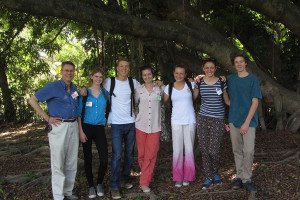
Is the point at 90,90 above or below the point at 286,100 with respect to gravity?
above

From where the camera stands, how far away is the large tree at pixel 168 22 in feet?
15.5

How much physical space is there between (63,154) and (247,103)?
2.55 m

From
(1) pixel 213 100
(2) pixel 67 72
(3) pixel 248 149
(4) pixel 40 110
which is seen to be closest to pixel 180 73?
(1) pixel 213 100

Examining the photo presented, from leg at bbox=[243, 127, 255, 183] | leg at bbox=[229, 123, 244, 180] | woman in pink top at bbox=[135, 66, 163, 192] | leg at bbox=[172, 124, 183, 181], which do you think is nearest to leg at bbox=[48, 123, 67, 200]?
woman in pink top at bbox=[135, 66, 163, 192]

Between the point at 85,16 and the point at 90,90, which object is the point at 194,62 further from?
the point at 90,90

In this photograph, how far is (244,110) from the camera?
4.00m

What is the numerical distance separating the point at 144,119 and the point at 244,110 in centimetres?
139

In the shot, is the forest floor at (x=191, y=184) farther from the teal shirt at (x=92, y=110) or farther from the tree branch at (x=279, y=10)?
the tree branch at (x=279, y=10)

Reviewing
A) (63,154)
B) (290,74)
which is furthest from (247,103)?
(290,74)

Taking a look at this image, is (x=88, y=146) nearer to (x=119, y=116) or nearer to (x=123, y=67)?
(x=119, y=116)

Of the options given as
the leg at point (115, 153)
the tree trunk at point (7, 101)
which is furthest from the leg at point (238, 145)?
the tree trunk at point (7, 101)

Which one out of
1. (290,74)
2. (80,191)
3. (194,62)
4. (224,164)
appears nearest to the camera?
(80,191)

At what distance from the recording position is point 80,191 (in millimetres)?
4570

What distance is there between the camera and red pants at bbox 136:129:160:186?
4.40 meters
